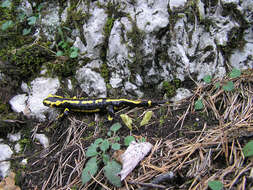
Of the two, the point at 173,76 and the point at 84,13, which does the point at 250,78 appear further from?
the point at 84,13

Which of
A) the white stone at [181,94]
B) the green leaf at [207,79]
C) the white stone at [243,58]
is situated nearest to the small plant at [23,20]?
the white stone at [181,94]

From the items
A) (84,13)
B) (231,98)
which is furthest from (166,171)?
(84,13)

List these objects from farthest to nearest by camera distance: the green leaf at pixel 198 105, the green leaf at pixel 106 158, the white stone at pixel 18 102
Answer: the white stone at pixel 18 102, the green leaf at pixel 198 105, the green leaf at pixel 106 158

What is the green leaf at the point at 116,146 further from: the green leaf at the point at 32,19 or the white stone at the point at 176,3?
the green leaf at the point at 32,19

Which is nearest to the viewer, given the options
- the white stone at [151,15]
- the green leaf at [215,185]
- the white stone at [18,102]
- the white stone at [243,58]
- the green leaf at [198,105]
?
the green leaf at [215,185]

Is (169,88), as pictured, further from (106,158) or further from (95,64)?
(106,158)

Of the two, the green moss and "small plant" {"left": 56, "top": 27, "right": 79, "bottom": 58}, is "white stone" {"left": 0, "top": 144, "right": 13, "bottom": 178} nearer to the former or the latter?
A: "small plant" {"left": 56, "top": 27, "right": 79, "bottom": 58}
